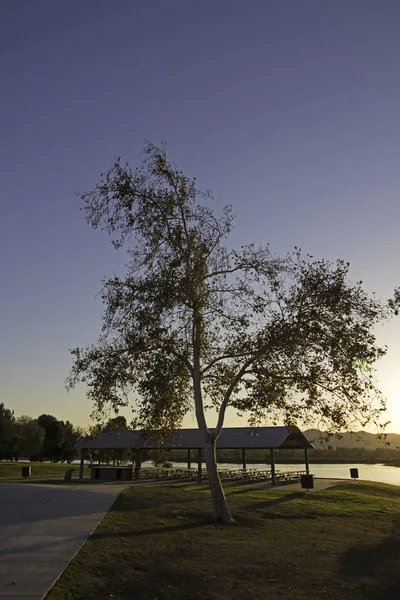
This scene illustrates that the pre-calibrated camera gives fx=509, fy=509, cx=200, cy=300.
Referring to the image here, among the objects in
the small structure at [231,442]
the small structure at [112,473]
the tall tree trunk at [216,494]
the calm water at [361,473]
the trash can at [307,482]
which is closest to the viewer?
the tall tree trunk at [216,494]

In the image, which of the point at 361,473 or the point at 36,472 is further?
the point at 361,473

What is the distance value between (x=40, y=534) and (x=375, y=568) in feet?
25.3

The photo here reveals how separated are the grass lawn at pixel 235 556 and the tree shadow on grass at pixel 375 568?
0.02 metres

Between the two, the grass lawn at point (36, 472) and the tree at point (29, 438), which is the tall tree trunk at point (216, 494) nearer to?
the grass lawn at point (36, 472)

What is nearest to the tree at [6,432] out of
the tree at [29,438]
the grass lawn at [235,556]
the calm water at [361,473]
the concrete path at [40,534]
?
the tree at [29,438]

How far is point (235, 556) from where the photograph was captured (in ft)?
36.2

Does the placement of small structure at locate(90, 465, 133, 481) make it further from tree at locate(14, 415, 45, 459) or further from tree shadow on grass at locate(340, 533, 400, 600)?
tree at locate(14, 415, 45, 459)

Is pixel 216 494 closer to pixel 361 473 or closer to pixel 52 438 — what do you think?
pixel 361 473

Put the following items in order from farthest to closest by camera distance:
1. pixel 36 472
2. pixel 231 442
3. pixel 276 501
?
pixel 36 472 < pixel 231 442 < pixel 276 501

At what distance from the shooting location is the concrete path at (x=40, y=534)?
26.8 ft

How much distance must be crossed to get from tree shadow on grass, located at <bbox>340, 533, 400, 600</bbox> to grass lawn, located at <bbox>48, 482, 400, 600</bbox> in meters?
0.02

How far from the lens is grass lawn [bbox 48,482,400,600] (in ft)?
28.0

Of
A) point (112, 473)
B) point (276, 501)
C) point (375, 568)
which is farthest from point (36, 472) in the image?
point (375, 568)

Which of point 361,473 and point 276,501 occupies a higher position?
point 276,501
